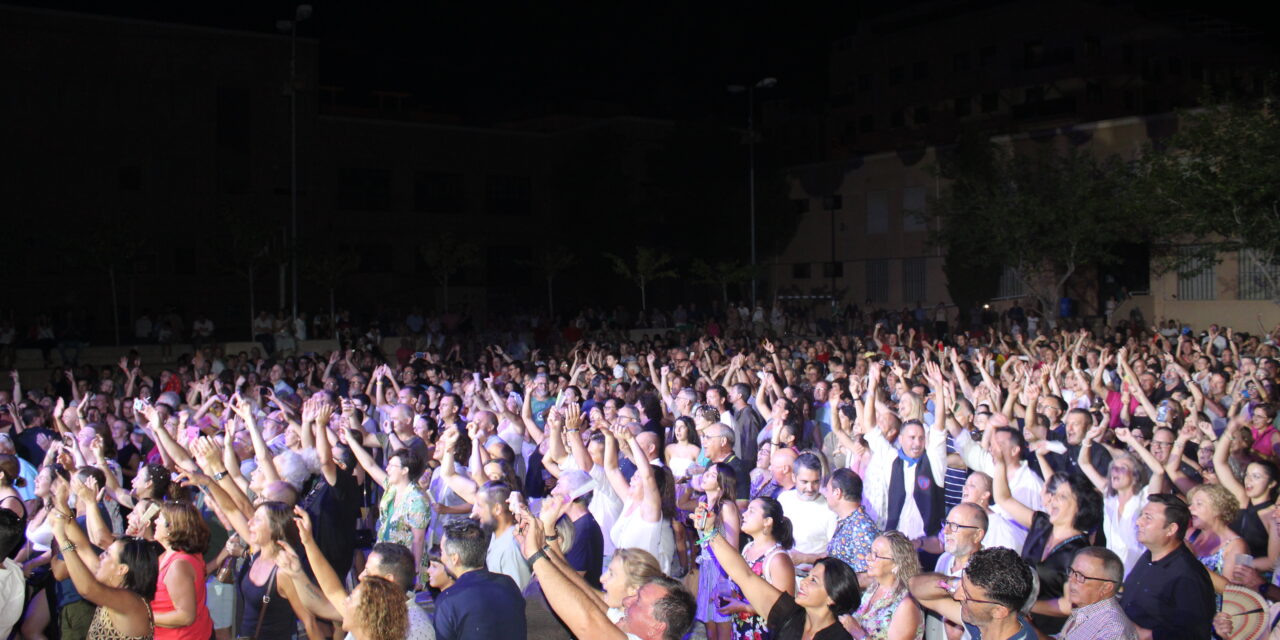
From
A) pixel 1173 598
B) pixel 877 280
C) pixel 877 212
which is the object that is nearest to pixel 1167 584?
pixel 1173 598

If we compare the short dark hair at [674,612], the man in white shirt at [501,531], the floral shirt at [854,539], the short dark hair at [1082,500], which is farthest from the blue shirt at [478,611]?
the short dark hair at [1082,500]

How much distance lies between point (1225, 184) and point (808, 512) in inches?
899

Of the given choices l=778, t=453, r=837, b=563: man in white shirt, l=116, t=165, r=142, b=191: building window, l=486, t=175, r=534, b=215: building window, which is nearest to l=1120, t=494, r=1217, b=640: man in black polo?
l=778, t=453, r=837, b=563: man in white shirt

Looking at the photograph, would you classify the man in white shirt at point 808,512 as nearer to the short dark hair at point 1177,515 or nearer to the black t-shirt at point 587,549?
the black t-shirt at point 587,549

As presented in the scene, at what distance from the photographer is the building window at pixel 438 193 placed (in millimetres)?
38969

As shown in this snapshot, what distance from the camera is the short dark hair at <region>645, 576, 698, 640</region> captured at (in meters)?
3.82

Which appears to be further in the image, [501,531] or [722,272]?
[722,272]

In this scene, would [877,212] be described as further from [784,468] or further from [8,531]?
[8,531]

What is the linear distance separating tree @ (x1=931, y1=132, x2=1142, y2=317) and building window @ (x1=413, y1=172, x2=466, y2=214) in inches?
666

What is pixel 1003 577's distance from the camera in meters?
4.07

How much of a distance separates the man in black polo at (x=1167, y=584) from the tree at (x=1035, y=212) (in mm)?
Result: 27090

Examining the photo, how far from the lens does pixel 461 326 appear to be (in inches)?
1137

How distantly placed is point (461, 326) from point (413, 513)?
2277 centimetres

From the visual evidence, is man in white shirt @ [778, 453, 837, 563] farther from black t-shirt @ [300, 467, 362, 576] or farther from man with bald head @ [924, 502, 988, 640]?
black t-shirt @ [300, 467, 362, 576]
